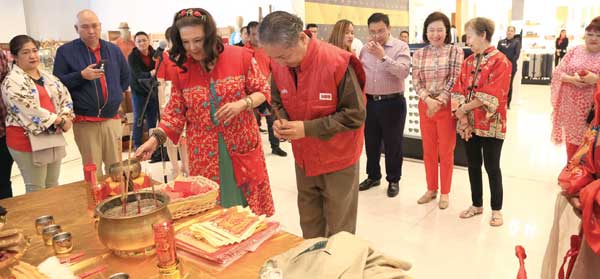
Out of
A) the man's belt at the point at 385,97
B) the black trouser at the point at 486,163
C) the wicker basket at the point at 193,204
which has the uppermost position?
the man's belt at the point at 385,97

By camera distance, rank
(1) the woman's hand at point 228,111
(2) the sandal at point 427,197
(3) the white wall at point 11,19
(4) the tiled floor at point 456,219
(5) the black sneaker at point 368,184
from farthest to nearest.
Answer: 1. (3) the white wall at point 11,19
2. (5) the black sneaker at point 368,184
3. (2) the sandal at point 427,197
4. (4) the tiled floor at point 456,219
5. (1) the woman's hand at point 228,111

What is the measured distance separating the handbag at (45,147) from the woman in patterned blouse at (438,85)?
2.60 metres

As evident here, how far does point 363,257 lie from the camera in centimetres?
112

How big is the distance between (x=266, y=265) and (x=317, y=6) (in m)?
5.11

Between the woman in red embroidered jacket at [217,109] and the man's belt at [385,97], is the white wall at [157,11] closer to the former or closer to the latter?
the man's belt at [385,97]

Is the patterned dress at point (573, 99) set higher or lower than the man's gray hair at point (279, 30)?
lower

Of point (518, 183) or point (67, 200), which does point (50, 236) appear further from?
point (518, 183)

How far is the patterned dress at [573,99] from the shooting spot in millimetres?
3238

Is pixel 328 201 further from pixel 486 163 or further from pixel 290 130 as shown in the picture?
pixel 486 163

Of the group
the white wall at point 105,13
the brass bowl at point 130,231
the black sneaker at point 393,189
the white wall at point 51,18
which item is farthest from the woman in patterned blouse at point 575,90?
the white wall at point 51,18

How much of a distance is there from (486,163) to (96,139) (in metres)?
2.79

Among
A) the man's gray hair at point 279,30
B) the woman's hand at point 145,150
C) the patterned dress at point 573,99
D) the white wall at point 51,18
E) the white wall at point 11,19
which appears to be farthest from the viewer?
the white wall at point 51,18

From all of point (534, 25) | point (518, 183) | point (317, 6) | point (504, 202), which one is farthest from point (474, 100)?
point (534, 25)

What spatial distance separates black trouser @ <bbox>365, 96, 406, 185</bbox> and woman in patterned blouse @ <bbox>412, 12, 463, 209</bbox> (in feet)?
0.88
